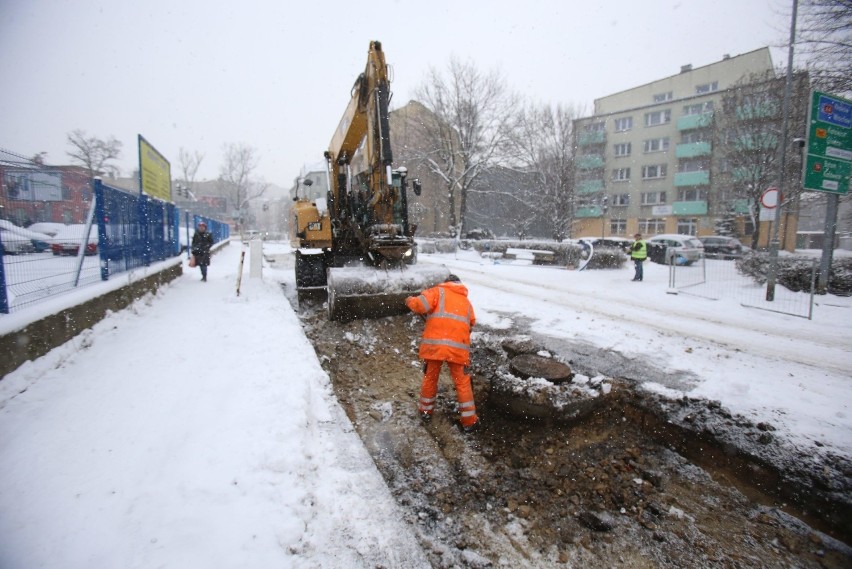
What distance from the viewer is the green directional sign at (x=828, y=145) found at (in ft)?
28.4

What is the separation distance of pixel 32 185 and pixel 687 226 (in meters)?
44.5

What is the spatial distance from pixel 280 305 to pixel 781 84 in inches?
975

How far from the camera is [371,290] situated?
6957 millimetres

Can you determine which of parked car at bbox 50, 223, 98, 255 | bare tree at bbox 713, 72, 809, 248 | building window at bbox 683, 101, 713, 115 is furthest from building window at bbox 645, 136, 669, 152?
parked car at bbox 50, 223, 98, 255

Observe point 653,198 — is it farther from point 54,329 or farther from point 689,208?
point 54,329

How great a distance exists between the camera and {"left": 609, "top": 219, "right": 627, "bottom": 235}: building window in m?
41.2

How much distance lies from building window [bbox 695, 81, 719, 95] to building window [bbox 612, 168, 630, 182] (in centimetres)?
971

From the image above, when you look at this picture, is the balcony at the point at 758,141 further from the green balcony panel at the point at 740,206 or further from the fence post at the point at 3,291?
the fence post at the point at 3,291

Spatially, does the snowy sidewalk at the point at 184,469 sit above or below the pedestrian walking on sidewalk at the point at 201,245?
below

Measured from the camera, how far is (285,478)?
8.96 ft

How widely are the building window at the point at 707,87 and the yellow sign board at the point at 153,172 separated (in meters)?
46.4

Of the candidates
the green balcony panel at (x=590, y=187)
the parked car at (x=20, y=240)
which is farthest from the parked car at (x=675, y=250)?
the parked car at (x=20, y=240)

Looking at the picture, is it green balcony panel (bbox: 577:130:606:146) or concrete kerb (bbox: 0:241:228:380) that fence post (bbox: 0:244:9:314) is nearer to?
concrete kerb (bbox: 0:241:228:380)

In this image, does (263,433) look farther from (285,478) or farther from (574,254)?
(574,254)
